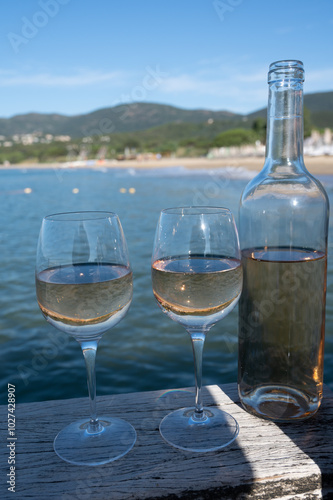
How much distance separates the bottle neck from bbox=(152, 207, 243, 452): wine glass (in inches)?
8.3

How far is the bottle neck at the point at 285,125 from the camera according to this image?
1.12 meters

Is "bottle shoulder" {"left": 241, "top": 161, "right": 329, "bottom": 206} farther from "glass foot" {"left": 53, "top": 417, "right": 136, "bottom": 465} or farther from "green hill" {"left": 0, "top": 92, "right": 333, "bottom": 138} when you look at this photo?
"green hill" {"left": 0, "top": 92, "right": 333, "bottom": 138}

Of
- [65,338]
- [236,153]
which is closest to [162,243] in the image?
[65,338]

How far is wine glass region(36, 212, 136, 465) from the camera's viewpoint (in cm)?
100

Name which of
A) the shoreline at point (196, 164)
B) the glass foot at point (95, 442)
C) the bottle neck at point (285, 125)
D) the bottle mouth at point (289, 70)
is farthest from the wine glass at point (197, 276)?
the shoreline at point (196, 164)

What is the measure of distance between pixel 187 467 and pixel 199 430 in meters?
0.15

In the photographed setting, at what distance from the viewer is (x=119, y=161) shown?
272ft

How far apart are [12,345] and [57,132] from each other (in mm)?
114158

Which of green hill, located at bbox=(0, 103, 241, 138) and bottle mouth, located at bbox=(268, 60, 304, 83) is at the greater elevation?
green hill, located at bbox=(0, 103, 241, 138)

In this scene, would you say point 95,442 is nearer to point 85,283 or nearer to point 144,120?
point 85,283

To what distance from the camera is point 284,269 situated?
117cm

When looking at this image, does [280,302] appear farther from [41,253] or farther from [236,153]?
[236,153]

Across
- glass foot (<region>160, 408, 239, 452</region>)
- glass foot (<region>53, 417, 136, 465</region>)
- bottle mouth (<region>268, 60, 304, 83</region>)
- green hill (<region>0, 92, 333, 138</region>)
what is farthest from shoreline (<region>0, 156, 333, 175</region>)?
glass foot (<region>53, 417, 136, 465</region>)

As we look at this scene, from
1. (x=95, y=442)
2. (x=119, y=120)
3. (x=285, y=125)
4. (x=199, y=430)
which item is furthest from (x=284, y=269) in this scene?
(x=119, y=120)
